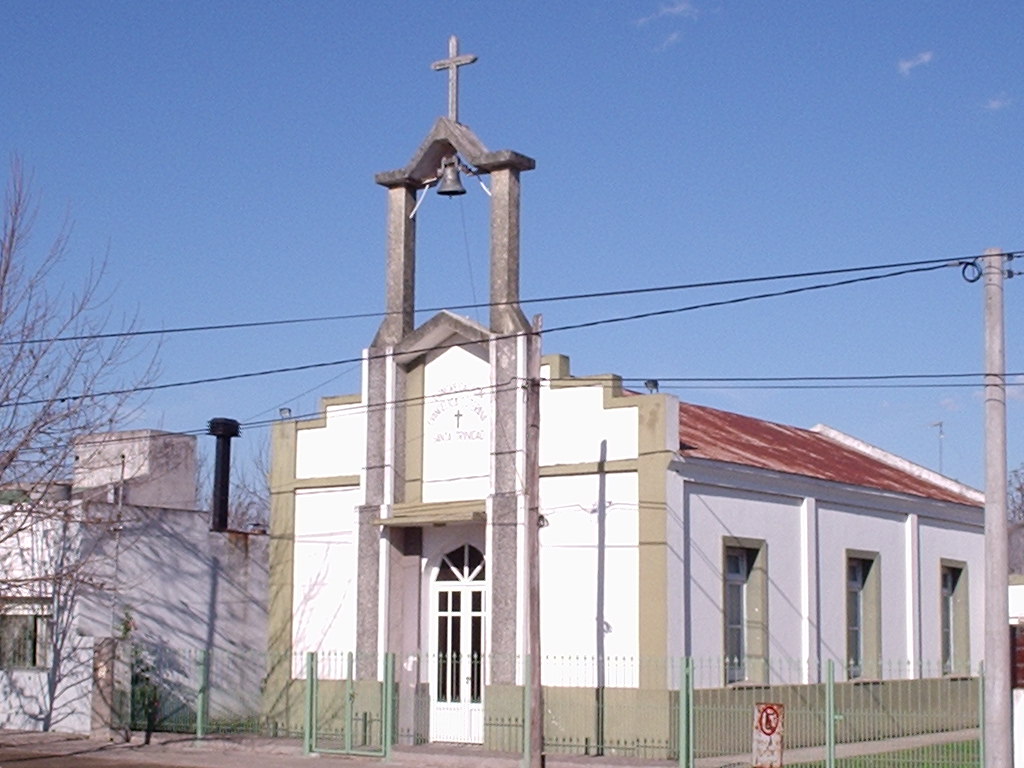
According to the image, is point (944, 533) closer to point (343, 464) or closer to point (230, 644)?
point (343, 464)

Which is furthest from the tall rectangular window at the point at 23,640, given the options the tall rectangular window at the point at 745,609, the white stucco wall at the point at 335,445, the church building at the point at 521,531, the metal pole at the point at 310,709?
the tall rectangular window at the point at 745,609

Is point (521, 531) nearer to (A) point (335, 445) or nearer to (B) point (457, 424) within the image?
(B) point (457, 424)

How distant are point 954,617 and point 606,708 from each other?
10.8 metres

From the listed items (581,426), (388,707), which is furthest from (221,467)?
(581,426)

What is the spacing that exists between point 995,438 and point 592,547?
776 cm

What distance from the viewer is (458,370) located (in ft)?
80.8

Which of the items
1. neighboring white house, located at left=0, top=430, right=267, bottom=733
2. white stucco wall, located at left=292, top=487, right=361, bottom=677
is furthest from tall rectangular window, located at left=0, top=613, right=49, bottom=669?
white stucco wall, located at left=292, top=487, right=361, bottom=677

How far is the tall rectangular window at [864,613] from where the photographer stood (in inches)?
1055

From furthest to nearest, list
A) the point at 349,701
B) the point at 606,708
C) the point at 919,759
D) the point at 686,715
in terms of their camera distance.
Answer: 1. the point at 349,701
2. the point at 606,708
3. the point at 919,759
4. the point at 686,715

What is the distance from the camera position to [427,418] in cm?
2503

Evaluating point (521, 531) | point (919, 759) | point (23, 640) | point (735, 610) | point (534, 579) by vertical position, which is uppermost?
point (521, 531)

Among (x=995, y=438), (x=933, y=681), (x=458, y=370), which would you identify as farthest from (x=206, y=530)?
(x=995, y=438)

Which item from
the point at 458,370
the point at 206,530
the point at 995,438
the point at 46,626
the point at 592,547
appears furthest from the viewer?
the point at 206,530

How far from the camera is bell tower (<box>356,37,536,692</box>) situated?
2330cm
